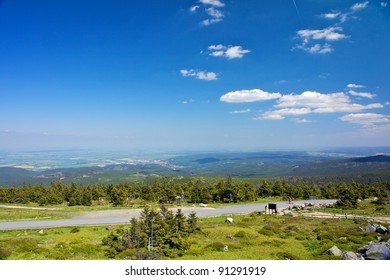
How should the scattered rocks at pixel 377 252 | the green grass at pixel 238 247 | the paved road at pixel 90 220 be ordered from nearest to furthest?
the scattered rocks at pixel 377 252
the green grass at pixel 238 247
the paved road at pixel 90 220

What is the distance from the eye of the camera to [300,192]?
4906 cm

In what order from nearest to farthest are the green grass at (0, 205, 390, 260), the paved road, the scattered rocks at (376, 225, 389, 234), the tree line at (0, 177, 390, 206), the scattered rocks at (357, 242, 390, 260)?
the scattered rocks at (357, 242, 390, 260), the green grass at (0, 205, 390, 260), the scattered rocks at (376, 225, 389, 234), the paved road, the tree line at (0, 177, 390, 206)

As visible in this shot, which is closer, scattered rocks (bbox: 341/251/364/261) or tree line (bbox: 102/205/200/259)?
scattered rocks (bbox: 341/251/364/261)

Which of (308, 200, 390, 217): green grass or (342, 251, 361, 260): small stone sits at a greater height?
(342, 251, 361, 260): small stone

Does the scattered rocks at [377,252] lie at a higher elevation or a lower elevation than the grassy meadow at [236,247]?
higher

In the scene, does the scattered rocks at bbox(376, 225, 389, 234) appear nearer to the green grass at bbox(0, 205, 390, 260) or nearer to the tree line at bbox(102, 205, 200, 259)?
the green grass at bbox(0, 205, 390, 260)

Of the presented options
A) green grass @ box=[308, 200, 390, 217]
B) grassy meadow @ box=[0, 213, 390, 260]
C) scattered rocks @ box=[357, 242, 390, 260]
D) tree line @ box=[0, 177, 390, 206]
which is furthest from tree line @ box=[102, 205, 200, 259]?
tree line @ box=[0, 177, 390, 206]

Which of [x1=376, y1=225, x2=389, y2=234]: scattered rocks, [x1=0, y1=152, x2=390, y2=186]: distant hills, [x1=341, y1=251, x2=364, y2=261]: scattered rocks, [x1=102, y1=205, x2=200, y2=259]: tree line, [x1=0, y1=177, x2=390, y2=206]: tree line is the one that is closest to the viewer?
[x1=341, y1=251, x2=364, y2=261]: scattered rocks

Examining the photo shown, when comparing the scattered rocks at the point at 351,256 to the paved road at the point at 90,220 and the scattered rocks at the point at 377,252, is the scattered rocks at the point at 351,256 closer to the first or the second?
the scattered rocks at the point at 377,252

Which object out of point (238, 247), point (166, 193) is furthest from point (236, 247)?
point (166, 193)

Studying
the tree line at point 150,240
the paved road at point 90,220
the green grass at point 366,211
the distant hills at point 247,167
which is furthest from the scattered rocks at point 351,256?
the distant hills at point 247,167

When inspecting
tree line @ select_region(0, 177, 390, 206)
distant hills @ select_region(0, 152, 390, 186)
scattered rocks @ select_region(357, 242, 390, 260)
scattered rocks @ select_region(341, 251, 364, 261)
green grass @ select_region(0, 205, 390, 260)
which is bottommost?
distant hills @ select_region(0, 152, 390, 186)
